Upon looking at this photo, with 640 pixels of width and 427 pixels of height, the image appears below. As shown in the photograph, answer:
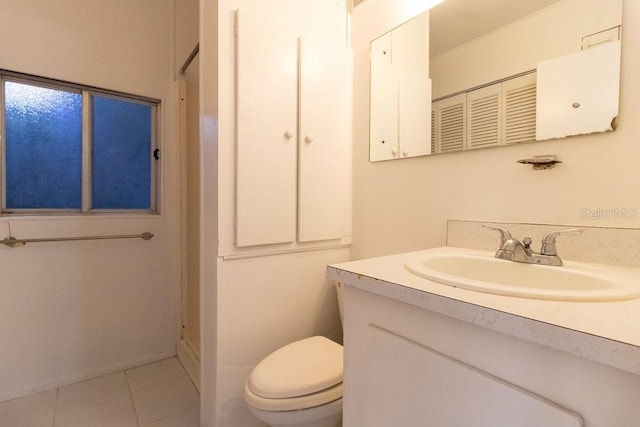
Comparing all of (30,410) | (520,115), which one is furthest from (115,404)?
(520,115)

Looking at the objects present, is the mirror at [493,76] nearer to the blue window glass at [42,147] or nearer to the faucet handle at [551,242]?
the faucet handle at [551,242]

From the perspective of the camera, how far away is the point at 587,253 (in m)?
0.83

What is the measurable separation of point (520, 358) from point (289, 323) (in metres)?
1.06

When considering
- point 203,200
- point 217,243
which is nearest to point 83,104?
point 203,200

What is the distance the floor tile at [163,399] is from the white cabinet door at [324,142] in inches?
44.7

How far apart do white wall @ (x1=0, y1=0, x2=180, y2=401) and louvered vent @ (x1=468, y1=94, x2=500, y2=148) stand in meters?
1.82

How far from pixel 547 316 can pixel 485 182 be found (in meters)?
0.70

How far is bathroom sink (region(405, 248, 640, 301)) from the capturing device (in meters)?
0.54

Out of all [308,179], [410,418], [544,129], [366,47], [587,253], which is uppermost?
[366,47]

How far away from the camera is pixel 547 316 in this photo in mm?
454

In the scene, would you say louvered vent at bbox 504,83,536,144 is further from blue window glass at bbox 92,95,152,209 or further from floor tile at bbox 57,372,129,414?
floor tile at bbox 57,372,129,414

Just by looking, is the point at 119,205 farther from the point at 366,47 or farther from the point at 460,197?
the point at 460,197

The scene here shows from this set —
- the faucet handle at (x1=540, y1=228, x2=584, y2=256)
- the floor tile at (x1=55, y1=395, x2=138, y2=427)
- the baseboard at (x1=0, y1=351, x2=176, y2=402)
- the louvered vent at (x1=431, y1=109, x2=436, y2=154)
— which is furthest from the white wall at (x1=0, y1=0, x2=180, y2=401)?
the faucet handle at (x1=540, y1=228, x2=584, y2=256)

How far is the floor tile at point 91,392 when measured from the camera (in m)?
1.54
